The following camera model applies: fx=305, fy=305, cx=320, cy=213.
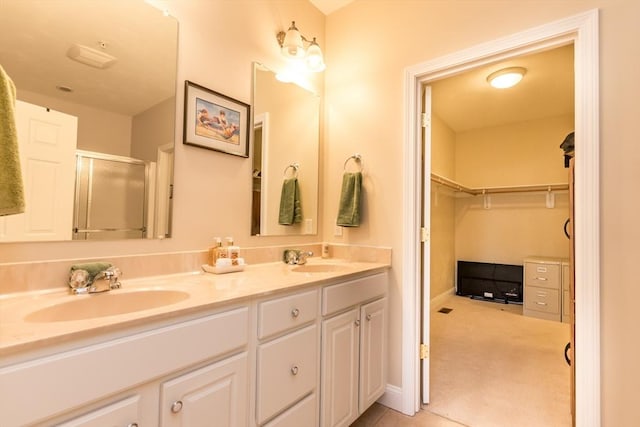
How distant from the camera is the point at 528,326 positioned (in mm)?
3590

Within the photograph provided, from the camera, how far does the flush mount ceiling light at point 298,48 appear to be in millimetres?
2039

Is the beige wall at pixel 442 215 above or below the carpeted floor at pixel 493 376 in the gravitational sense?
above

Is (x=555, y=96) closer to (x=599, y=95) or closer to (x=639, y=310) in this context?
(x=599, y=95)

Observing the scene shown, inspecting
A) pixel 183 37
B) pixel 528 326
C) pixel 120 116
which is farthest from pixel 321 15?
pixel 528 326

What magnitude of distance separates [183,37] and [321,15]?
4.38 ft

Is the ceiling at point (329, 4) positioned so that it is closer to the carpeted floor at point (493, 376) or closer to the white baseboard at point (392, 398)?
the white baseboard at point (392, 398)

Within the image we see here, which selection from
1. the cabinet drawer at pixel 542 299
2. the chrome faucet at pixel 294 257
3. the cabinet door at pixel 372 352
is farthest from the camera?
the cabinet drawer at pixel 542 299

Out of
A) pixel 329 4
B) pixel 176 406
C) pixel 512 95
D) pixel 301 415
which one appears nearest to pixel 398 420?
pixel 301 415

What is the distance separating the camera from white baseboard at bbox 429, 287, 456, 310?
14.1 feet

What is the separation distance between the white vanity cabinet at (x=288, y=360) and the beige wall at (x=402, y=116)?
79 centimetres

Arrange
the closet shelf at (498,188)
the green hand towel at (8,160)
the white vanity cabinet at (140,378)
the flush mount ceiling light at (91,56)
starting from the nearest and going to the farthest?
the white vanity cabinet at (140,378)
the green hand towel at (8,160)
the flush mount ceiling light at (91,56)
the closet shelf at (498,188)

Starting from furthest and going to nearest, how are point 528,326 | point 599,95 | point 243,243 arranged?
point 528,326 < point 243,243 < point 599,95

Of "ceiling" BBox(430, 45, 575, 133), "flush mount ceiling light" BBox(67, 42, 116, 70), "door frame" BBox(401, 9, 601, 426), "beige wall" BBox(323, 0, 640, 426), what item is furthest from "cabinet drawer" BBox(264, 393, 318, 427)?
"ceiling" BBox(430, 45, 575, 133)

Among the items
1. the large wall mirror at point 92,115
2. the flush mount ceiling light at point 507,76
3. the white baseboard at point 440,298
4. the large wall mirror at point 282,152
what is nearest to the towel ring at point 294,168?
the large wall mirror at point 282,152
